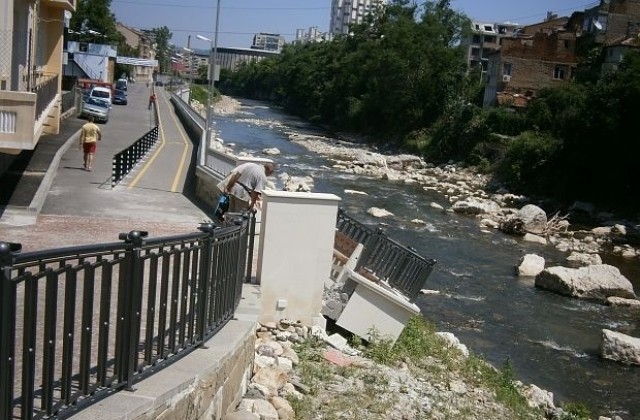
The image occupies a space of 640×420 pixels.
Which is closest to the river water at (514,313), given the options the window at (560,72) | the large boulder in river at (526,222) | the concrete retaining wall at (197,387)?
the large boulder in river at (526,222)

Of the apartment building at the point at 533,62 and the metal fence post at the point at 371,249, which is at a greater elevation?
the apartment building at the point at 533,62

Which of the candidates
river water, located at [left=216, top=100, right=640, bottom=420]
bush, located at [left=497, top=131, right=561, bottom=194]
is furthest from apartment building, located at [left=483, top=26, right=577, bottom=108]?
river water, located at [left=216, top=100, right=640, bottom=420]

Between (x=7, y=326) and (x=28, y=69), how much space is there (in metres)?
22.7

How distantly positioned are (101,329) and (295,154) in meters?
50.1

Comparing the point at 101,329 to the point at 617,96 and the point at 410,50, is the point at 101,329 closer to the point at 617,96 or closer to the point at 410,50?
the point at 617,96

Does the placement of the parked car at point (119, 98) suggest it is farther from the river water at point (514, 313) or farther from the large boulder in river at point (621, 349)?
the large boulder in river at point (621, 349)

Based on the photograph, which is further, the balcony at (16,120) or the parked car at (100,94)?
the parked car at (100,94)

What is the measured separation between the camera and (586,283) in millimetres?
21109

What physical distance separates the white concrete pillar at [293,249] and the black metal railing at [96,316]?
193cm

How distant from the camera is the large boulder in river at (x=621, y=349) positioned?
1529 centimetres

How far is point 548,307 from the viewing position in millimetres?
19578

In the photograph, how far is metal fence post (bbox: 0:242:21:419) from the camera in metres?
3.57

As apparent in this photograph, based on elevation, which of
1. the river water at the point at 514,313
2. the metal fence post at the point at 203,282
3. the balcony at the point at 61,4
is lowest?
the river water at the point at 514,313

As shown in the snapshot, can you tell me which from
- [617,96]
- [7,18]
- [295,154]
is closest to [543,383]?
[7,18]
